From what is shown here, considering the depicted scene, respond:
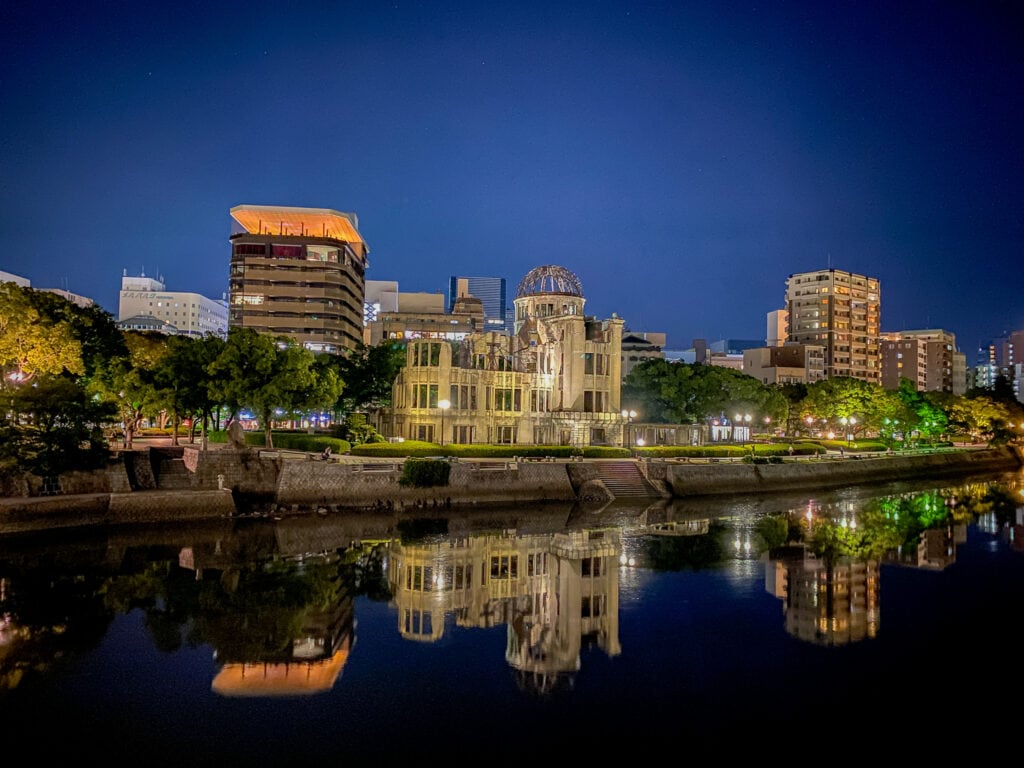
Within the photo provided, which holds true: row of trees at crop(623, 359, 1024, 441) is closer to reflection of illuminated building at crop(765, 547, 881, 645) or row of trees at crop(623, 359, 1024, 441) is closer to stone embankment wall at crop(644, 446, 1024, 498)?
stone embankment wall at crop(644, 446, 1024, 498)

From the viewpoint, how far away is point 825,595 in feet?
108

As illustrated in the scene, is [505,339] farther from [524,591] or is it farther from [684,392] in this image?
[524,591]


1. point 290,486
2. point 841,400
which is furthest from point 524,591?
point 841,400

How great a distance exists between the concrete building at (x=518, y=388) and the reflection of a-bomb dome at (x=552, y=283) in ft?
17.6

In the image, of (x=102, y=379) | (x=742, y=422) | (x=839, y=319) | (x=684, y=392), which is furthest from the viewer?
(x=839, y=319)

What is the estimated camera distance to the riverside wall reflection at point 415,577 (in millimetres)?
25172

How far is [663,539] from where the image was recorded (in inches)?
1747

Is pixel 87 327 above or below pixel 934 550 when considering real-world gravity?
above

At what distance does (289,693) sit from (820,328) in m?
177

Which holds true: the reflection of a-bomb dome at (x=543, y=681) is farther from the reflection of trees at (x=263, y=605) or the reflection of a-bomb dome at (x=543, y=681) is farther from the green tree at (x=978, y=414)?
the green tree at (x=978, y=414)

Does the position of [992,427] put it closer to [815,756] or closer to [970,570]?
[970,570]

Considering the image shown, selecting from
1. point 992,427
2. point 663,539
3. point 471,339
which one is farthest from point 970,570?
point 992,427

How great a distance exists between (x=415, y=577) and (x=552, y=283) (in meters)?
55.9

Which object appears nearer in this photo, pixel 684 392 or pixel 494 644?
pixel 494 644
